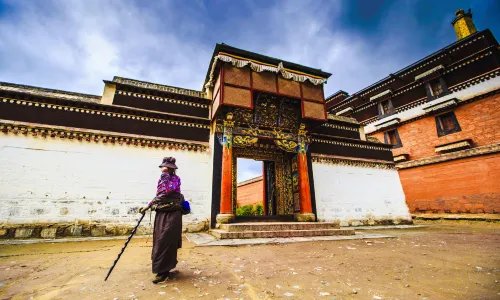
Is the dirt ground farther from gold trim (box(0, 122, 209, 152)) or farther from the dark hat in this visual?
gold trim (box(0, 122, 209, 152))

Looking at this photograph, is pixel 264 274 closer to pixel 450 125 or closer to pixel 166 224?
pixel 166 224

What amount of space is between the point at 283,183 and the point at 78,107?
8.31 metres

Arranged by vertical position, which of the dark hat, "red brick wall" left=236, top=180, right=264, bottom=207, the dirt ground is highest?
"red brick wall" left=236, top=180, right=264, bottom=207

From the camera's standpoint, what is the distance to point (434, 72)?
1403cm

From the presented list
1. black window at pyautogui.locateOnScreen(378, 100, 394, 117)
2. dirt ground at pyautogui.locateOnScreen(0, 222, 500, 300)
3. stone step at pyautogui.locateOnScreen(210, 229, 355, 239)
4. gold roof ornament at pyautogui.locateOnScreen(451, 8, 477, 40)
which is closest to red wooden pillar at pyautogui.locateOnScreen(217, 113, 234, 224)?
stone step at pyautogui.locateOnScreen(210, 229, 355, 239)

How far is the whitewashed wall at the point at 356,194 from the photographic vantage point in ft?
31.9

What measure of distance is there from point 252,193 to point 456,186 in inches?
506

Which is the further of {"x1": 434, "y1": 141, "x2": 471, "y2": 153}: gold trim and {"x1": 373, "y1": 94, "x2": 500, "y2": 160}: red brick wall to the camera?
{"x1": 434, "y1": 141, "x2": 471, "y2": 153}: gold trim

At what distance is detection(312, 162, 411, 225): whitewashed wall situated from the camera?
9.73 meters

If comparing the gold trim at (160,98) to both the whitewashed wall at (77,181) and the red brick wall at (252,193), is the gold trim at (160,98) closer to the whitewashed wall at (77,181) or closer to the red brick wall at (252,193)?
the whitewashed wall at (77,181)

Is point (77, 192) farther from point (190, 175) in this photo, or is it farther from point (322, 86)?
point (322, 86)

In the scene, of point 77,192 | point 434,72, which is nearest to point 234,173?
point 77,192

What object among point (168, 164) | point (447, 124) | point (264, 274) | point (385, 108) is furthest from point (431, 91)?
point (168, 164)

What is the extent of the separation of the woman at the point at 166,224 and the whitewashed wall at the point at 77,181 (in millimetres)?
4775
